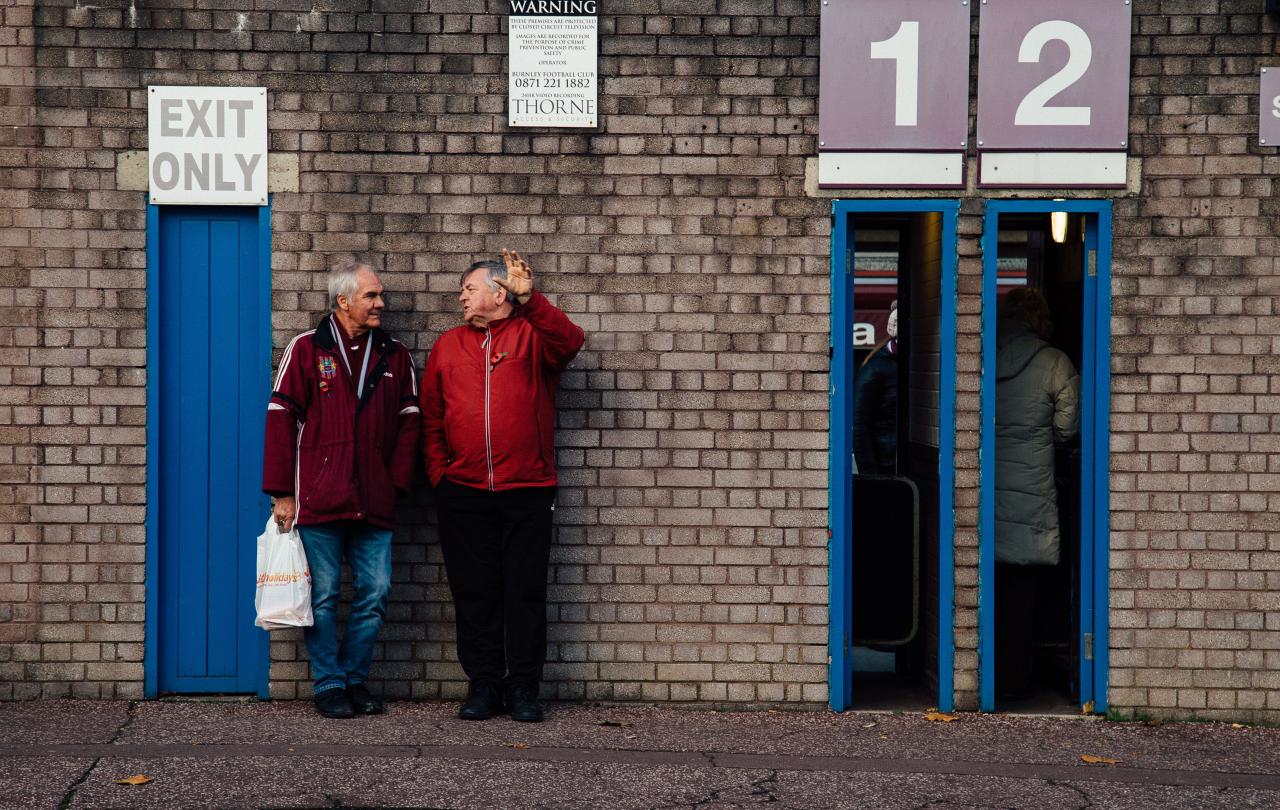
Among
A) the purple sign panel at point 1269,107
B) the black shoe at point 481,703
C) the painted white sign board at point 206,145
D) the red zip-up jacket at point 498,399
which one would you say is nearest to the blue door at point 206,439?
the painted white sign board at point 206,145

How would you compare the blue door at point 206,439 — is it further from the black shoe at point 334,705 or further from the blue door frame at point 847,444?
the blue door frame at point 847,444

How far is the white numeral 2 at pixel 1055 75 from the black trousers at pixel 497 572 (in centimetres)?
278

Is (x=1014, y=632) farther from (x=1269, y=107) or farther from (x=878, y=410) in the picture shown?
(x=1269, y=107)

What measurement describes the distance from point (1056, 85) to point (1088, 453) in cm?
Answer: 171

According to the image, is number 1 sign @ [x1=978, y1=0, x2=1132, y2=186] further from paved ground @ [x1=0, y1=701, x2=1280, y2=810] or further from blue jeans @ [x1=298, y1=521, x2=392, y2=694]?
blue jeans @ [x1=298, y1=521, x2=392, y2=694]

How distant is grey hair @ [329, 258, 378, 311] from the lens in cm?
616

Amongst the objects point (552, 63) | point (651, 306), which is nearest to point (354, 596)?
point (651, 306)

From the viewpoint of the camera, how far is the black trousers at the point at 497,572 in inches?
243

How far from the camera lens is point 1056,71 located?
250 inches

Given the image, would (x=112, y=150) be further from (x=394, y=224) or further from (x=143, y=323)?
(x=394, y=224)

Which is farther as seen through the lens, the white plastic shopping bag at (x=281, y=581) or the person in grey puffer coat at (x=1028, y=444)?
the person in grey puffer coat at (x=1028, y=444)

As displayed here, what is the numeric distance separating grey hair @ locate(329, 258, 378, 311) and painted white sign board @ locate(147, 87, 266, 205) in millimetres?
574

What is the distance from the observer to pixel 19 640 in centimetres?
645

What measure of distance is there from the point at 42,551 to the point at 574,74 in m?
3.31
